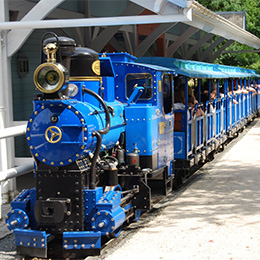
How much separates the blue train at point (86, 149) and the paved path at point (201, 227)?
1.04 feet

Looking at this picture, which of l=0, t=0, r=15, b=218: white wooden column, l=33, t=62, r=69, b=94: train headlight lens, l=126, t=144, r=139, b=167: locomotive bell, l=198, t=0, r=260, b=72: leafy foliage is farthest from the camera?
l=198, t=0, r=260, b=72: leafy foliage

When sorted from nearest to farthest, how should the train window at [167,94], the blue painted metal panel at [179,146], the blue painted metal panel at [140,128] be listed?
the blue painted metal panel at [140,128] < the train window at [167,94] < the blue painted metal panel at [179,146]

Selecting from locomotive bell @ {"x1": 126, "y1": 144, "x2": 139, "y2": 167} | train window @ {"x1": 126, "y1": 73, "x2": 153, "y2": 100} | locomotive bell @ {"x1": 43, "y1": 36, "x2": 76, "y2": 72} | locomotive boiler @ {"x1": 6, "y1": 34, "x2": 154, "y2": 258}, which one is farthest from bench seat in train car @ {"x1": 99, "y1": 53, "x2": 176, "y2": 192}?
locomotive bell @ {"x1": 43, "y1": 36, "x2": 76, "y2": 72}

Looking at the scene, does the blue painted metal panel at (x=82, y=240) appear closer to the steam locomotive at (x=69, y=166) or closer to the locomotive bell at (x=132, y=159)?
the steam locomotive at (x=69, y=166)

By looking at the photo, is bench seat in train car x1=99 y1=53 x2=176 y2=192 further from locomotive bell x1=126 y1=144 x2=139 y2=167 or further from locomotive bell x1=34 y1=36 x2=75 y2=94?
locomotive bell x1=34 y1=36 x2=75 y2=94

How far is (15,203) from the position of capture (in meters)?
6.14

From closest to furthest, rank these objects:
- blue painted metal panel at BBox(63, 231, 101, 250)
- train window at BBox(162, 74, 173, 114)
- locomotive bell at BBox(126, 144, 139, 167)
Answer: blue painted metal panel at BBox(63, 231, 101, 250)
locomotive bell at BBox(126, 144, 139, 167)
train window at BBox(162, 74, 173, 114)

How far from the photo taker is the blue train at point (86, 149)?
230 inches

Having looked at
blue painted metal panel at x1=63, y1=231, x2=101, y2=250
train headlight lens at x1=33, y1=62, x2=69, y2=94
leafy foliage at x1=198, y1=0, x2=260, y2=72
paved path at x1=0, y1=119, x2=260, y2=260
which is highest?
leafy foliage at x1=198, y1=0, x2=260, y2=72

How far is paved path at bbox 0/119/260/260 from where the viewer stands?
5758 mm

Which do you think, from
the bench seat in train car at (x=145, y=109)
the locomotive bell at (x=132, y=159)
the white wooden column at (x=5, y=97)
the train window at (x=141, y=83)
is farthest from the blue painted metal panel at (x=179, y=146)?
the white wooden column at (x=5, y=97)

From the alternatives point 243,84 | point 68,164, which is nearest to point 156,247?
point 68,164

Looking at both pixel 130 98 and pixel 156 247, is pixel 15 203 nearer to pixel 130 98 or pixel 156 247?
pixel 156 247

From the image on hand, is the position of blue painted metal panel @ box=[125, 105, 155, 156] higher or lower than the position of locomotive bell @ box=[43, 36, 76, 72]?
lower
